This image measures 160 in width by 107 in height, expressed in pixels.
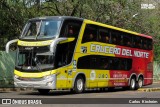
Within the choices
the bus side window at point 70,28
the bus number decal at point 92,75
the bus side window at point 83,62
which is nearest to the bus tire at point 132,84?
the bus number decal at point 92,75

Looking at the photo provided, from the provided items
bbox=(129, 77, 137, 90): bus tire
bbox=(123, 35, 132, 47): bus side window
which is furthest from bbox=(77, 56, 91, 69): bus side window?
bbox=(129, 77, 137, 90): bus tire

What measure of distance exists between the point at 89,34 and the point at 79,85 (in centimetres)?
288

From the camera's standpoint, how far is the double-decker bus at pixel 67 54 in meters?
20.1

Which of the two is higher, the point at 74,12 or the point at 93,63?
the point at 74,12

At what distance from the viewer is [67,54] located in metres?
20.9

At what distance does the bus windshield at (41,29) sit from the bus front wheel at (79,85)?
10.2 ft

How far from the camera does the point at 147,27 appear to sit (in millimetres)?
43562

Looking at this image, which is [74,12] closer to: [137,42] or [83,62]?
[137,42]

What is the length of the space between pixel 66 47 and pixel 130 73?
27.7 feet

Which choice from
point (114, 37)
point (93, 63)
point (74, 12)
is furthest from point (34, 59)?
point (74, 12)

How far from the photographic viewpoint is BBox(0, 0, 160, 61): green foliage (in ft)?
90.5

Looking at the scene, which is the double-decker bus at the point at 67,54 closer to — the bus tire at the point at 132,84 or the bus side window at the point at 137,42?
the bus side window at the point at 137,42

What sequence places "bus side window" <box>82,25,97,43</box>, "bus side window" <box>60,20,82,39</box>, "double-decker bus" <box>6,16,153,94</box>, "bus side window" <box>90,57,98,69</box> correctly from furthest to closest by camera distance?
"bus side window" <box>90,57,98,69</box> < "bus side window" <box>82,25,97,43</box> < "bus side window" <box>60,20,82,39</box> < "double-decker bus" <box>6,16,153,94</box>

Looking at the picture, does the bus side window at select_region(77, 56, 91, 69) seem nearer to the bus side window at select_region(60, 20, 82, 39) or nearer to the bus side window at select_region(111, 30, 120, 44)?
the bus side window at select_region(60, 20, 82, 39)
